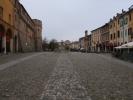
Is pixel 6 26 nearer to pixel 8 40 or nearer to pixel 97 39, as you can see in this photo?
pixel 8 40

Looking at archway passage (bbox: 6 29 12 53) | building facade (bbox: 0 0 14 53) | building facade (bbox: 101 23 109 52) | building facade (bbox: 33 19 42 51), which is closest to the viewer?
building facade (bbox: 0 0 14 53)

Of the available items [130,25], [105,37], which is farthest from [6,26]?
[105,37]

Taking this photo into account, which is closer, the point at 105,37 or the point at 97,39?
the point at 105,37

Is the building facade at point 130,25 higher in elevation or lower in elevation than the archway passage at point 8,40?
higher

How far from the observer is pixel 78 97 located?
11344mm

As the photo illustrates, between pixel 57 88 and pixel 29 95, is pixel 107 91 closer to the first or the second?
pixel 57 88

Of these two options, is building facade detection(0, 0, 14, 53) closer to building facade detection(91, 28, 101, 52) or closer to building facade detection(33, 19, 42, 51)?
building facade detection(91, 28, 101, 52)

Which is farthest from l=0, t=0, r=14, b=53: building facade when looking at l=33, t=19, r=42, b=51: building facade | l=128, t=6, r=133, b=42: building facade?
l=33, t=19, r=42, b=51: building facade

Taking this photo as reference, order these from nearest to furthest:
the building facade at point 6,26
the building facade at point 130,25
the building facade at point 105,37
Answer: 1. the building facade at point 6,26
2. the building facade at point 130,25
3. the building facade at point 105,37

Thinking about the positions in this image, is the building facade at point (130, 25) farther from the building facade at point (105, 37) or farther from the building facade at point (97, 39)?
the building facade at point (97, 39)

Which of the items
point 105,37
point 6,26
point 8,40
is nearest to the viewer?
point 6,26

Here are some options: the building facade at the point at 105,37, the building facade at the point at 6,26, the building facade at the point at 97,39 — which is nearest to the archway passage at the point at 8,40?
the building facade at the point at 6,26

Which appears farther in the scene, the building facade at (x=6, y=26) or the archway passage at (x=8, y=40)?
the archway passage at (x=8, y=40)

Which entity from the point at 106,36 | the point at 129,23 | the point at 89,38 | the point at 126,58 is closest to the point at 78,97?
the point at 126,58
